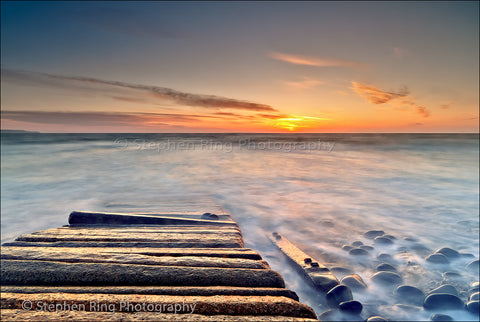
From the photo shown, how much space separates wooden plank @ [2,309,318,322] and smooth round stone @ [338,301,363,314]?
8.25 ft

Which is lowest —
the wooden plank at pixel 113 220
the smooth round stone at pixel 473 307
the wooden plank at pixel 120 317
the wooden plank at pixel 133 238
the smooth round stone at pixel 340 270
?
the smooth round stone at pixel 340 270

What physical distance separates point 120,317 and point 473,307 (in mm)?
4439

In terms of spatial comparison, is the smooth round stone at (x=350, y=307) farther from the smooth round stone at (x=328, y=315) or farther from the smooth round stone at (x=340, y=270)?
the smooth round stone at (x=340, y=270)

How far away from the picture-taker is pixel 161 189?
11812mm

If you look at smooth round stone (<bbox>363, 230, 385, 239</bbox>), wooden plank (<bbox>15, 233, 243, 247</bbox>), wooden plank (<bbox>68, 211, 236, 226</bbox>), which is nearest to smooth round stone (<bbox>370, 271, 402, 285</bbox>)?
smooth round stone (<bbox>363, 230, 385, 239</bbox>)

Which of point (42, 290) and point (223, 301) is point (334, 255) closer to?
point (223, 301)

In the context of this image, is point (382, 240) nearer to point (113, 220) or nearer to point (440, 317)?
point (440, 317)

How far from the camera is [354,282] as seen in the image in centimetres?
406

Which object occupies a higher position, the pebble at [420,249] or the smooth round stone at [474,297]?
the smooth round stone at [474,297]

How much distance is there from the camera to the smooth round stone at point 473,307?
334 cm

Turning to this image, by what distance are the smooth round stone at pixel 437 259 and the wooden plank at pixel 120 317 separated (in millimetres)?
5122

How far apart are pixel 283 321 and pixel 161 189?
11.2 meters

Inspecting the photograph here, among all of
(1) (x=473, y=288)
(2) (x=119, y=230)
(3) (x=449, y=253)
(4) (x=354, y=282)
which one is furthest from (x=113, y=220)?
(3) (x=449, y=253)

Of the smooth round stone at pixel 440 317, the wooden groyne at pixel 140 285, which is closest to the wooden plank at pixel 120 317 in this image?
the wooden groyne at pixel 140 285
